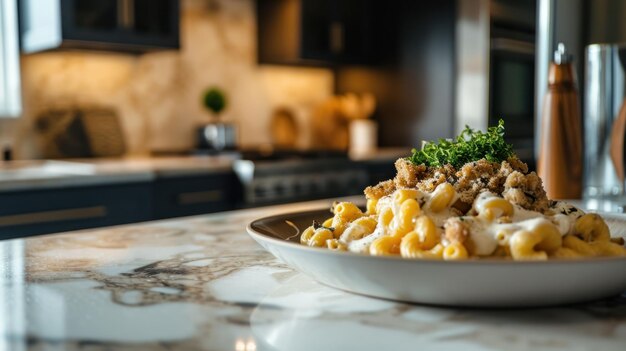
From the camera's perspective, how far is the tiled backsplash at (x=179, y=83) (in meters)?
3.18

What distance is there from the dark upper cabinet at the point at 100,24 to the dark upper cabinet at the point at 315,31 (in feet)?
2.56

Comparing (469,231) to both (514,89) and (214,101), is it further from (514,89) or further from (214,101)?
(514,89)

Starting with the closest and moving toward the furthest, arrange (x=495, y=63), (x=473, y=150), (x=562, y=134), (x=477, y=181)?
1. (x=477, y=181)
2. (x=473, y=150)
3. (x=562, y=134)
4. (x=495, y=63)

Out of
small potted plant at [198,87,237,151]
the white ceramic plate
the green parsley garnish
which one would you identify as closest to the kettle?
small potted plant at [198,87,237,151]

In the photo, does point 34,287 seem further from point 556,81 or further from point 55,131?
point 55,131

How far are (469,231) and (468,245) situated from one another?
0.05ft

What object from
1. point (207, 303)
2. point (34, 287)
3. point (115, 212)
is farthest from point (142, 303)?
point (115, 212)

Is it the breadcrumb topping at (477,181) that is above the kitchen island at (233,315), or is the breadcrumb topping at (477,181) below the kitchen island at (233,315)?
above

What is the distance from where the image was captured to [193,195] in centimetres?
287

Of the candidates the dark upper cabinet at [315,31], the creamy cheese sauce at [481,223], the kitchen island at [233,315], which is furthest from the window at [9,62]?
the creamy cheese sauce at [481,223]

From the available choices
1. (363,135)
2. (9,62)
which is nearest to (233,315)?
(9,62)

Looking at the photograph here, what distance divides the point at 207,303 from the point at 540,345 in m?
0.36

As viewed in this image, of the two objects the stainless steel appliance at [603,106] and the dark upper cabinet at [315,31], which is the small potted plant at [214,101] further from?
the stainless steel appliance at [603,106]

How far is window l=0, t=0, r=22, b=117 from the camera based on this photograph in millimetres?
3066
